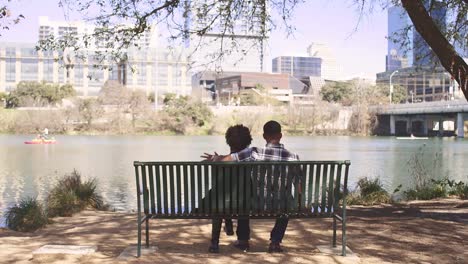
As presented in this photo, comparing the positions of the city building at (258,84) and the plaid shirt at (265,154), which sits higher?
the city building at (258,84)

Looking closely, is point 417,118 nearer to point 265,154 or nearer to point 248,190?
point 265,154

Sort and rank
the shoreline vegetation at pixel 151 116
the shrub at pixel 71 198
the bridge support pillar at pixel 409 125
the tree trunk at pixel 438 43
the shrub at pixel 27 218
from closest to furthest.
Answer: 1. the tree trunk at pixel 438 43
2. the shrub at pixel 27 218
3. the shrub at pixel 71 198
4. the shoreline vegetation at pixel 151 116
5. the bridge support pillar at pixel 409 125

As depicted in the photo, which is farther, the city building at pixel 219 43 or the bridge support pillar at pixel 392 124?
the bridge support pillar at pixel 392 124

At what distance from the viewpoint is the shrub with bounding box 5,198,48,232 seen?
269 inches

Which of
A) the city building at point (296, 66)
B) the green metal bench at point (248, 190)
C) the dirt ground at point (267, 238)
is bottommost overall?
the dirt ground at point (267, 238)

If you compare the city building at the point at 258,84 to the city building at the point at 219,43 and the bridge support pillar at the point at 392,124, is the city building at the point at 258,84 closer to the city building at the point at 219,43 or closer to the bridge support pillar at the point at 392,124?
the bridge support pillar at the point at 392,124

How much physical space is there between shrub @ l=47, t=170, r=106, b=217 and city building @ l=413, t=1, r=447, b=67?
600 cm

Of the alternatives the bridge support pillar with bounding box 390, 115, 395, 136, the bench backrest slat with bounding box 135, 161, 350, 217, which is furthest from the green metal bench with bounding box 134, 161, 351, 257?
the bridge support pillar with bounding box 390, 115, 395, 136

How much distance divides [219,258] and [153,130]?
76.7 metres

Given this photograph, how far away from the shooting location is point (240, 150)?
16.1 feet

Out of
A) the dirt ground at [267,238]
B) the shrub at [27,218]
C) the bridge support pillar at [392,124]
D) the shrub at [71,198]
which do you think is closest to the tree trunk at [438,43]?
the dirt ground at [267,238]

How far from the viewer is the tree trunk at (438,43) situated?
6.32m

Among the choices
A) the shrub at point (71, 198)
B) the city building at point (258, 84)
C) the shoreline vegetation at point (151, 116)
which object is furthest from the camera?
the city building at point (258, 84)

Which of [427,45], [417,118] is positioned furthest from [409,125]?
[427,45]
